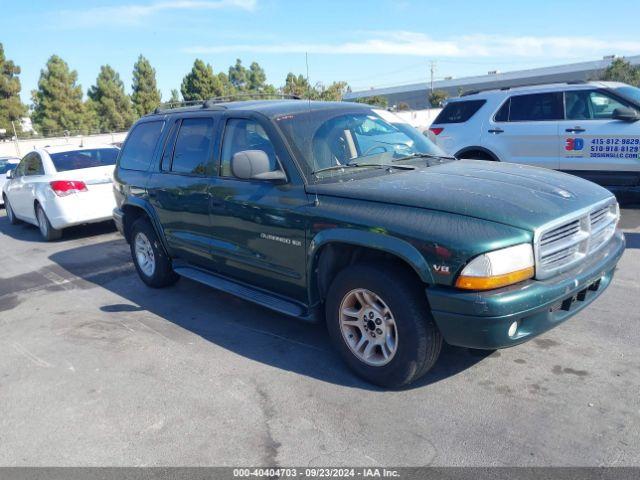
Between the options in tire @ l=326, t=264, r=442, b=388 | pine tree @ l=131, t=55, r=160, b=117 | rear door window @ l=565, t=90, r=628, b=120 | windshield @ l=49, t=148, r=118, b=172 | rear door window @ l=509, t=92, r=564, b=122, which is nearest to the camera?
tire @ l=326, t=264, r=442, b=388

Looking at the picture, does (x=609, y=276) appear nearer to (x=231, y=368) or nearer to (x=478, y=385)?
(x=478, y=385)

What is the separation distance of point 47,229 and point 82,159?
4.39 feet

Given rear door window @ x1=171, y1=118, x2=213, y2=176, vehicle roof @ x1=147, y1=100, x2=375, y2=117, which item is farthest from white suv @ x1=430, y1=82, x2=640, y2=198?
rear door window @ x1=171, y1=118, x2=213, y2=176

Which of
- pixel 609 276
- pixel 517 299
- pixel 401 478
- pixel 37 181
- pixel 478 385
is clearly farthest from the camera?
pixel 37 181

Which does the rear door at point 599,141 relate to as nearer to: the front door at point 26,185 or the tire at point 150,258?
the tire at point 150,258

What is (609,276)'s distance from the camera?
385 cm

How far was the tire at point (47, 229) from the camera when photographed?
365 inches

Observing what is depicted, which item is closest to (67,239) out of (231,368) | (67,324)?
(67,324)

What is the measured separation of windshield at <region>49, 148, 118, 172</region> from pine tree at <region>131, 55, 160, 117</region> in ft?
136

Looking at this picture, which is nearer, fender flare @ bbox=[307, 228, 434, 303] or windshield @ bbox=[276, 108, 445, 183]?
fender flare @ bbox=[307, 228, 434, 303]

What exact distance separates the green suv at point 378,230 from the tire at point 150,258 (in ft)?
1.75

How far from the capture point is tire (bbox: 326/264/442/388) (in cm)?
332

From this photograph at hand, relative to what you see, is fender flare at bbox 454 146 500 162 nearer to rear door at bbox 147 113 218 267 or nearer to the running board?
rear door at bbox 147 113 218 267

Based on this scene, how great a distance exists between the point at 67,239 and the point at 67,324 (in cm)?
472
